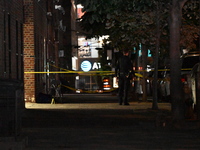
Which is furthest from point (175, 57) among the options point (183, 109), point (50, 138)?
point (50, 138)

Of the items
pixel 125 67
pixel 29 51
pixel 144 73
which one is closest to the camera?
pixel 125 67

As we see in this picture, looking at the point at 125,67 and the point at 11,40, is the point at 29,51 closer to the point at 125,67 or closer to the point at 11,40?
the point at 125,67

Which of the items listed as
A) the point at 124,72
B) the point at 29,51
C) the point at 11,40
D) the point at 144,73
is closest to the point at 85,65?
the point at 144,73

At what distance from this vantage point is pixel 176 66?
51.0ft

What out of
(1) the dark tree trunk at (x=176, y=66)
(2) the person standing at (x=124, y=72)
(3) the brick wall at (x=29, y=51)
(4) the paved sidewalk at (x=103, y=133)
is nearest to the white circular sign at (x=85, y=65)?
(3) the brick wall at (x=29, y=51)

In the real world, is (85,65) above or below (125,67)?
above

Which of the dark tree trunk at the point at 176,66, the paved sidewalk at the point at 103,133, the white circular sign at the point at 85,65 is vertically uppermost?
the white circular sign at the point at 85,65

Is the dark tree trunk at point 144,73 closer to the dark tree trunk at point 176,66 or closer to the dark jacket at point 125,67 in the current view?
the dark jacket at point 125,67

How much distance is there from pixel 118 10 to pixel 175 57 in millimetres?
2135

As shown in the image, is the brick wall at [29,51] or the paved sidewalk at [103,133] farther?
the brick wall at [29,51]

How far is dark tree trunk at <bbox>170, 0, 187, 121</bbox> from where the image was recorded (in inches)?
599

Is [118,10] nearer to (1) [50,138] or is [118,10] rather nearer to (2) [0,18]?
(2) [0,18]

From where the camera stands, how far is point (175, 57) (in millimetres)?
15562

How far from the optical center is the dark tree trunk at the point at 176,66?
49.9ft
